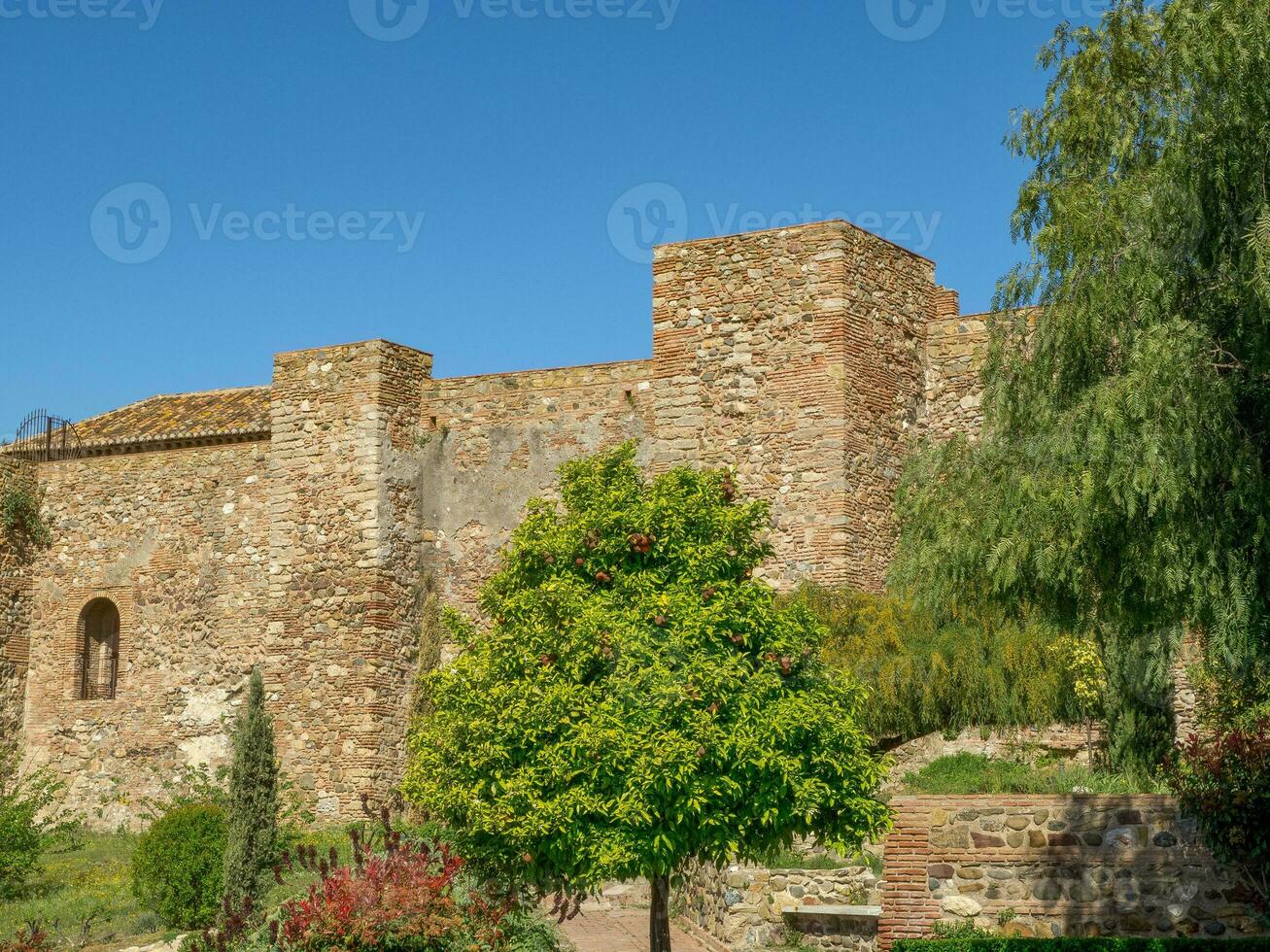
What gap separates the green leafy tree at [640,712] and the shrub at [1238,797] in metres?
2.61

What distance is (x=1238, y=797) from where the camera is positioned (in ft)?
42.9

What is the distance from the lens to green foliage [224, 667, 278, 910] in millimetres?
19016

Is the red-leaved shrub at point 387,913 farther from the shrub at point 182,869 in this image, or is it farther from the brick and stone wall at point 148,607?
the brick and stone wall at point 148,607

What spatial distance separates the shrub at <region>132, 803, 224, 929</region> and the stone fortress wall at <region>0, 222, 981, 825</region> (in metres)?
3.16

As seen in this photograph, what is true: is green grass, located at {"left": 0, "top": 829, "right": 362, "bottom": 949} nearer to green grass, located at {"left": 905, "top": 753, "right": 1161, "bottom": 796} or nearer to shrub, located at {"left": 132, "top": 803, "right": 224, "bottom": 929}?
shrub, located at {"left": 132, "top": 803, "right": 224, "bottom": 929}

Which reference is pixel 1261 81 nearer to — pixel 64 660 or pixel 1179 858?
pixel 1179 858

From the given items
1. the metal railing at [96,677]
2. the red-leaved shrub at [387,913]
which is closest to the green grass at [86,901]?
the metal railing at [96,677]

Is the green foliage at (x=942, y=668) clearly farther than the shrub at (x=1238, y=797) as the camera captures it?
Yes

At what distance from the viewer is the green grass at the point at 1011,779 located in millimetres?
16906

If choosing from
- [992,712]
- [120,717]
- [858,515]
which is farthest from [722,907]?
[120,717]

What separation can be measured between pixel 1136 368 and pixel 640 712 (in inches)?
187

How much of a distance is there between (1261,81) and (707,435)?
1147 cm

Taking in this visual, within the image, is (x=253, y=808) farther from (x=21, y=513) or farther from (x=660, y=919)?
(x=21, y=513)

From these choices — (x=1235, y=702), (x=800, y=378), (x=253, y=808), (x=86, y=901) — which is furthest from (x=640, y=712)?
(x=86, y=901)
